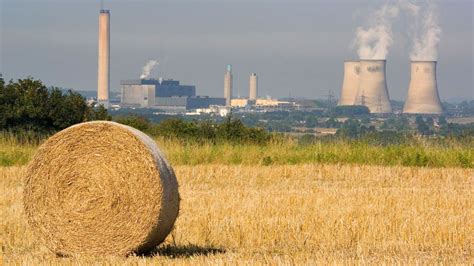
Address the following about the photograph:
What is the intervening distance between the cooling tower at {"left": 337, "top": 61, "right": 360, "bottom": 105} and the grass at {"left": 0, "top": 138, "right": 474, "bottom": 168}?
76708mm

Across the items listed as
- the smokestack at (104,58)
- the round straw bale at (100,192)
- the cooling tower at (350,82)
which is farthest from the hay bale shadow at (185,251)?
the smokestack at (104,58)

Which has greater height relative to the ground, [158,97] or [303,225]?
[303,225]

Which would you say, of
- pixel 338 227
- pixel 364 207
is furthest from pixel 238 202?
pixel 338 227

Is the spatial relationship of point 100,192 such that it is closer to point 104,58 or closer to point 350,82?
point 350,82

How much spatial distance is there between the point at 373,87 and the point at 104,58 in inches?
2557

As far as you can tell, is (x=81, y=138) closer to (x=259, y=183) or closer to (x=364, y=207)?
(x=364, y=207)

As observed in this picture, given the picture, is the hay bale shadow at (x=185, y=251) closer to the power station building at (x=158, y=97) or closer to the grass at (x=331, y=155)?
the grass at (x=331, y=155)

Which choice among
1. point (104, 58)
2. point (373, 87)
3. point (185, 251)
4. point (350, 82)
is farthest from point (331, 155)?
point (104, 58)

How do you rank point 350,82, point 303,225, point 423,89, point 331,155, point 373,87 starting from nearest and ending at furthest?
point 303,225 → point 331,155 → point 423,89 → point 373,87 → point 350,82

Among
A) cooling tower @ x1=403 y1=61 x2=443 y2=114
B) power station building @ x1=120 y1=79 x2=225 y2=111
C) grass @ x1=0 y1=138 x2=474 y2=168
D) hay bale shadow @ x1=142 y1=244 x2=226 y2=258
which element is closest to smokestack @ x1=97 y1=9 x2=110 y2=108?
power station building @ x1=120 y1=79 x2=225 y2=111

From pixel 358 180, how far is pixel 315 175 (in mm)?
1015

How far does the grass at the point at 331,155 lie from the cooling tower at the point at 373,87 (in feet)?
243

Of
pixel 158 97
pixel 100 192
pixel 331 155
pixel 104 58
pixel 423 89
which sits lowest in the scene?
pixel 158 97

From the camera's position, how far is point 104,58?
510 feet
